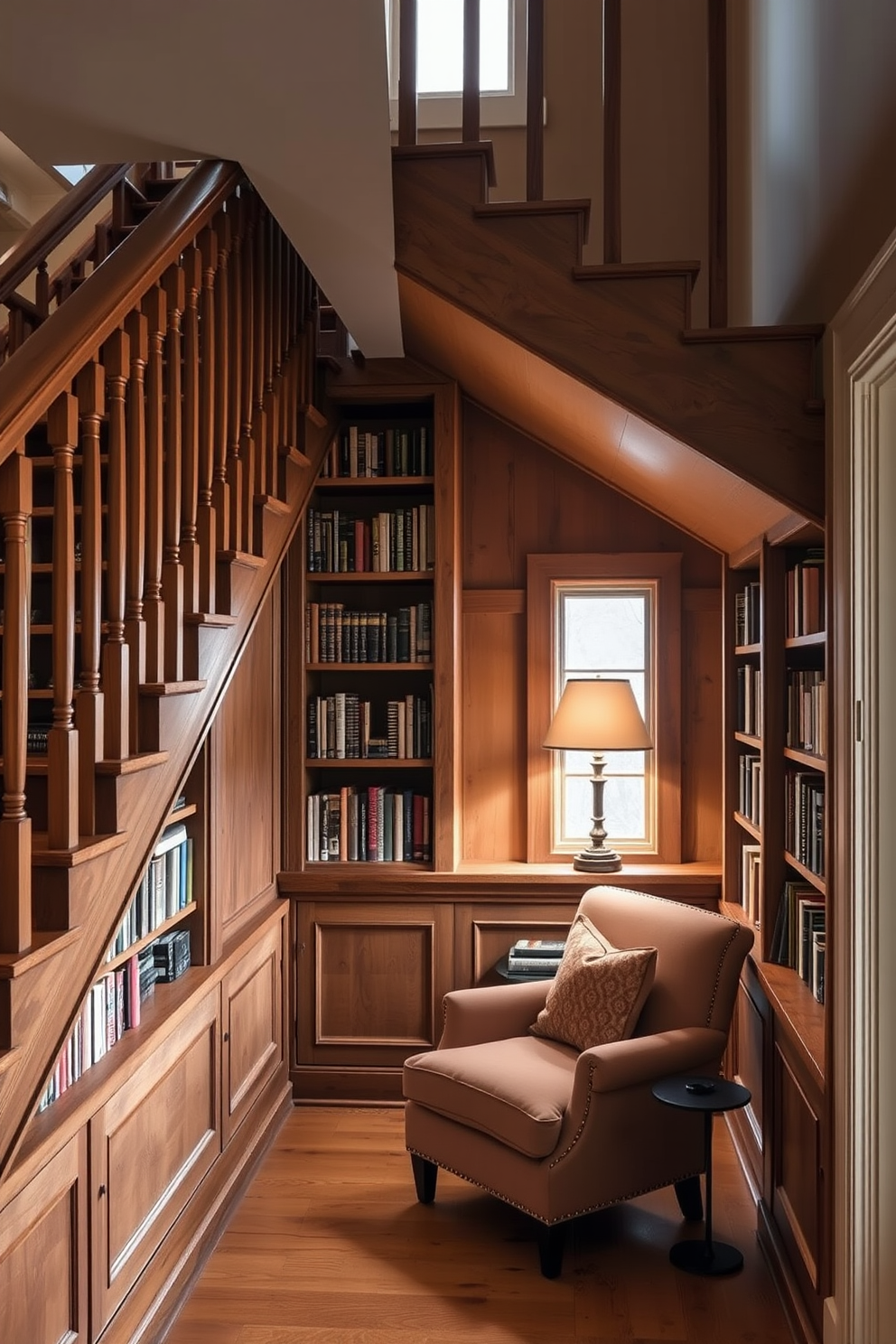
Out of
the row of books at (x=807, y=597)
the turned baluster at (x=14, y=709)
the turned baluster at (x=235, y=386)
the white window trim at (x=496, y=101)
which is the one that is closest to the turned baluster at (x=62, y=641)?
the turned baluster at (x=14, y=709)

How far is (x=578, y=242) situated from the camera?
2795 millimetres

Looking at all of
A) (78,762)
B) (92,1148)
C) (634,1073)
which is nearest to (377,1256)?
(634,1073)

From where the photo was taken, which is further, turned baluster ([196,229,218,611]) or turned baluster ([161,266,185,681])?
turned baluster ([196,229,218,611])

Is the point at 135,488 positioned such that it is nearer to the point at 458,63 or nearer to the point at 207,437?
the point at 207,437

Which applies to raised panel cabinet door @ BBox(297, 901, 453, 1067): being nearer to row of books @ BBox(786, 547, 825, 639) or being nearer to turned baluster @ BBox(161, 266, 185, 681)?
row of books @ BBox(786, 547, 825, 639)

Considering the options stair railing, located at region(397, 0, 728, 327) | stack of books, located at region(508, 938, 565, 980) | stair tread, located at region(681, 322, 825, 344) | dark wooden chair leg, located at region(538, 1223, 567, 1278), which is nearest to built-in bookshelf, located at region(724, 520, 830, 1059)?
stair tread, located at region(681, 322, 825, 344)

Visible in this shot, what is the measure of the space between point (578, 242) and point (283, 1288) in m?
2.75

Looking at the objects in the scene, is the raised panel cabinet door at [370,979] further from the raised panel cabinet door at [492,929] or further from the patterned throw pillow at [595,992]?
the patterned throw pillow at [595,992]

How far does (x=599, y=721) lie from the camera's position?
414 cm

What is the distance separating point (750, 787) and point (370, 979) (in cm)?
158

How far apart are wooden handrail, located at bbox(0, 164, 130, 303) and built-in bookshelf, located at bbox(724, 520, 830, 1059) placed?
2320 mm

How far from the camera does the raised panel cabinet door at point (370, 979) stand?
4336 millimetres

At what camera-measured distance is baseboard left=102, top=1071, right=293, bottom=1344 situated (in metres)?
2.67

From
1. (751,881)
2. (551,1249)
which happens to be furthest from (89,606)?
(751,881)
